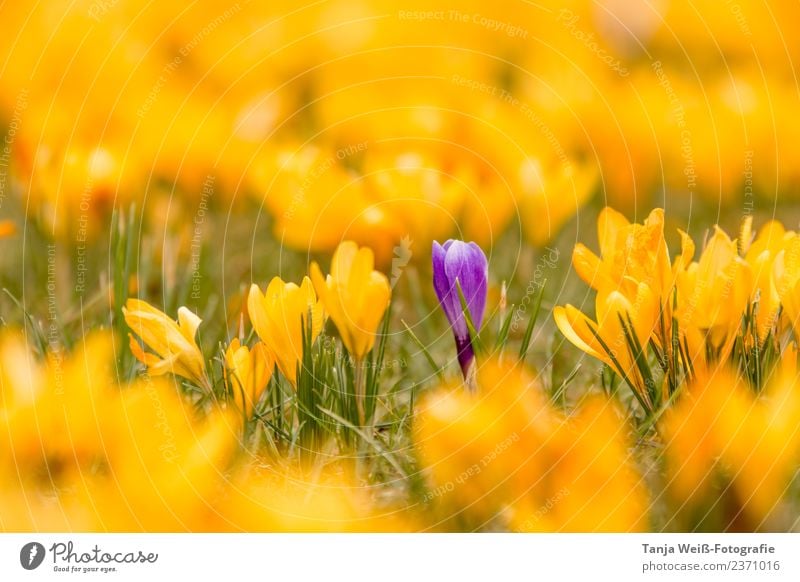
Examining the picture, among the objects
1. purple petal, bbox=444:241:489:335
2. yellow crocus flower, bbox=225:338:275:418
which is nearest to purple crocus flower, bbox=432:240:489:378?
purple petal, bbox=444:241:489:335

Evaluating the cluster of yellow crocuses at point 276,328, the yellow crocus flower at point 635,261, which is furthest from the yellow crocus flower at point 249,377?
the yellow crocus flower at point 635,261

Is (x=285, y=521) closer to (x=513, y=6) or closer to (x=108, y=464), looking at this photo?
(x=108, y=464)

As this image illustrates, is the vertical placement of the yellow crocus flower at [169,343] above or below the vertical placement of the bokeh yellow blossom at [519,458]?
above

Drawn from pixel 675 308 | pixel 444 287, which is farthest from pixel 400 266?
pixel 675 308

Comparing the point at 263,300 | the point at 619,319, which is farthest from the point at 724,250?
the point at 263,300

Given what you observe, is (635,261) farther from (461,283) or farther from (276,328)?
(276,328)

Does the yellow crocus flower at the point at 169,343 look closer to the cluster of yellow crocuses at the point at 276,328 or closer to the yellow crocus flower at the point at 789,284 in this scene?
the cluster of yellow crocuses at the point at 276,328

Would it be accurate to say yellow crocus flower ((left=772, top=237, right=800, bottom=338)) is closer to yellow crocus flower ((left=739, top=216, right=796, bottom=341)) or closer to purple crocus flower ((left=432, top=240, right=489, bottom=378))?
yellow crocus flower ((left=739, top=216, right=796, bottom=341))
